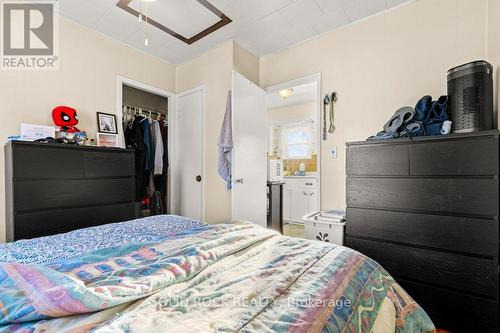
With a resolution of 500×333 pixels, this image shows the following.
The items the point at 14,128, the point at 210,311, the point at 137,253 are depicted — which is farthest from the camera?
the point at 14,128

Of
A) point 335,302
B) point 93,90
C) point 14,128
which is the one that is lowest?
point 335,302

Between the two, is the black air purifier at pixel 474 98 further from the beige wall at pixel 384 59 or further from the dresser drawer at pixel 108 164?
the dresser drawer at pixel 108 164

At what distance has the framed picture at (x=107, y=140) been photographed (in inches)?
97.0

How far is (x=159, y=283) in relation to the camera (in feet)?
2.36

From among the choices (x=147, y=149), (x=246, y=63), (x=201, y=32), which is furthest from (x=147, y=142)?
(x=246, y=63)

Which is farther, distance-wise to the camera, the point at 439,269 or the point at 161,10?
the point at 161,10

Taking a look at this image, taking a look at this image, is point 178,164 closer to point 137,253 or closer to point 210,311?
point 137,253

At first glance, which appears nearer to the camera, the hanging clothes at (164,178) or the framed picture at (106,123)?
the framed picture at (106,123)

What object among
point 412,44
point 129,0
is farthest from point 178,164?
point 412,44

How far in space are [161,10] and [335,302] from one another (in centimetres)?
260

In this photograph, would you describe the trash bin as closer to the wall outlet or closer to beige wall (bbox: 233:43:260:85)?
the wall outlet

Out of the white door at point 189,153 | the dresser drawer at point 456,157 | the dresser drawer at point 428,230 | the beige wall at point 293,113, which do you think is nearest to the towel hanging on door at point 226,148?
the white door at point 189,153

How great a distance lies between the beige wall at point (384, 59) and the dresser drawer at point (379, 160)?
55cm

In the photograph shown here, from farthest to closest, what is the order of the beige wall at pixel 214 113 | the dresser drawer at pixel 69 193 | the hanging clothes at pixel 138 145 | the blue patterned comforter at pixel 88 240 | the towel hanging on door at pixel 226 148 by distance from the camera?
the hanging clothes at pixel 138 145, the beige wall at pixel 214 113, the towel hanging on door at pixel 226 148, the dresser drawer at pixel 69 193, the blue patterned comforter at pixel 88 240
